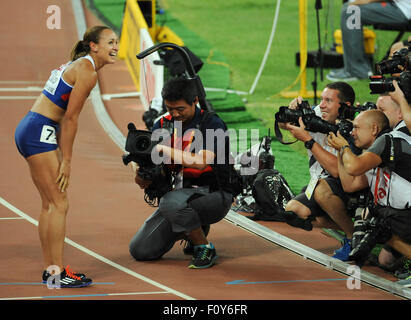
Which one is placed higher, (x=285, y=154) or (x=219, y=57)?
(x=219, y=57)

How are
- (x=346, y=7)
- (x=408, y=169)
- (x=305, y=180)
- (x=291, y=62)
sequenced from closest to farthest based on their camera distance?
1. (x=408, y=169)
2. (x=305, y=180)
3. (x=346, y=7)
4. (x=291, y=62)

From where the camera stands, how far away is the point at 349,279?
6.84m

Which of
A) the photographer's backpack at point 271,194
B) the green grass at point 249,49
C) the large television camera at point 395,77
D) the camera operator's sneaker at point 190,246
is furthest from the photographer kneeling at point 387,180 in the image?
the green grass at point 249,49

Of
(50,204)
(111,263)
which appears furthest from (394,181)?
(50,204)

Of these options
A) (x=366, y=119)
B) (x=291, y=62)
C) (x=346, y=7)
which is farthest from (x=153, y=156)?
(x=291, y=62)

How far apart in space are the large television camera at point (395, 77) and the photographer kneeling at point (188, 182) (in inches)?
49.4

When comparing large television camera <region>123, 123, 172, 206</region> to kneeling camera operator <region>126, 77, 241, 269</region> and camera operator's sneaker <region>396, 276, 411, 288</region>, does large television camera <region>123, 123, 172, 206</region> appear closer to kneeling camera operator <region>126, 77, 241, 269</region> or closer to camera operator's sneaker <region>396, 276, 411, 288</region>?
kneeling camera operator <region>126, 77, 241, 269</region>

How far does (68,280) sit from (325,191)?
2.29 metres

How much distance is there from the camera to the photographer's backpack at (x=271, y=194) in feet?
27.7

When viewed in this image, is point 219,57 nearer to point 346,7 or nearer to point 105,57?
point 346,7

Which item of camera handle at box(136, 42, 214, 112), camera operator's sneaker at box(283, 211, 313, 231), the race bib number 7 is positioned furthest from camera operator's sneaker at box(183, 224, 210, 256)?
the race bib number 7

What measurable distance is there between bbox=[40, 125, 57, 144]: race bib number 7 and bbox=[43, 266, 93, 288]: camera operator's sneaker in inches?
39.5

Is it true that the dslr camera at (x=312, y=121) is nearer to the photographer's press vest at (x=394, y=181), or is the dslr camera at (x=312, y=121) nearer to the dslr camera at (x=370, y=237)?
the photographer's press vest at (x=394, y=181)

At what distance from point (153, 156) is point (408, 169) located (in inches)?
78.0
